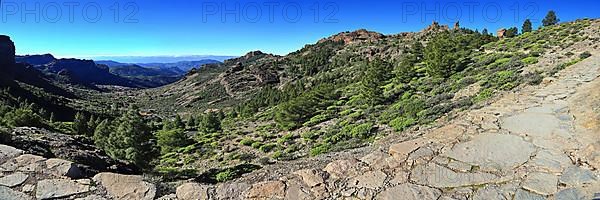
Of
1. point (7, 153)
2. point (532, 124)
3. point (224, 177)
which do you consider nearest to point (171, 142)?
point (224, 177)

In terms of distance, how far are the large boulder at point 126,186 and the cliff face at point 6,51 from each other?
158 m

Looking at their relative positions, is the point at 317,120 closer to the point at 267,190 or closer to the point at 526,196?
the point at 267,190

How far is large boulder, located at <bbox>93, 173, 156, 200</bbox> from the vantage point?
5.17 metres

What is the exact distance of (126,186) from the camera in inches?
210

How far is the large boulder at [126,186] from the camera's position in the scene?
5172 mm

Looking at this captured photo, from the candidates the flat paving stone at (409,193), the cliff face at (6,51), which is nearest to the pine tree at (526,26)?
the flat paving stone at (409,193)

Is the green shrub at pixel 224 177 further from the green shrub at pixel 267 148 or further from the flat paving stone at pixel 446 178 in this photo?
the green shrub at pixel 267 148

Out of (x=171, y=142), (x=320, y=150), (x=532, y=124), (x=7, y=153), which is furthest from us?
(x=171, y=142)

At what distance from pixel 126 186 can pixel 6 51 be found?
17664 cm

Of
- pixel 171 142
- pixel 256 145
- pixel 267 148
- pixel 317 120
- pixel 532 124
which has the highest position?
pixel 532 124

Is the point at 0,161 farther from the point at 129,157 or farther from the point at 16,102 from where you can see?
the point at 16,102

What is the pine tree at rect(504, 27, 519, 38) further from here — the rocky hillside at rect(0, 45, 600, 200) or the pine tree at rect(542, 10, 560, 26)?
the rocky hillside at rect(0, 45, 600, 200)

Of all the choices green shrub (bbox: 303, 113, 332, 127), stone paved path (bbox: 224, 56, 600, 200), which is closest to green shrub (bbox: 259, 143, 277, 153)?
green shrub (bbox: 303, 113, 332, 127)

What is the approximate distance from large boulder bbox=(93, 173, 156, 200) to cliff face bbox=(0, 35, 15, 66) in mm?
158496
